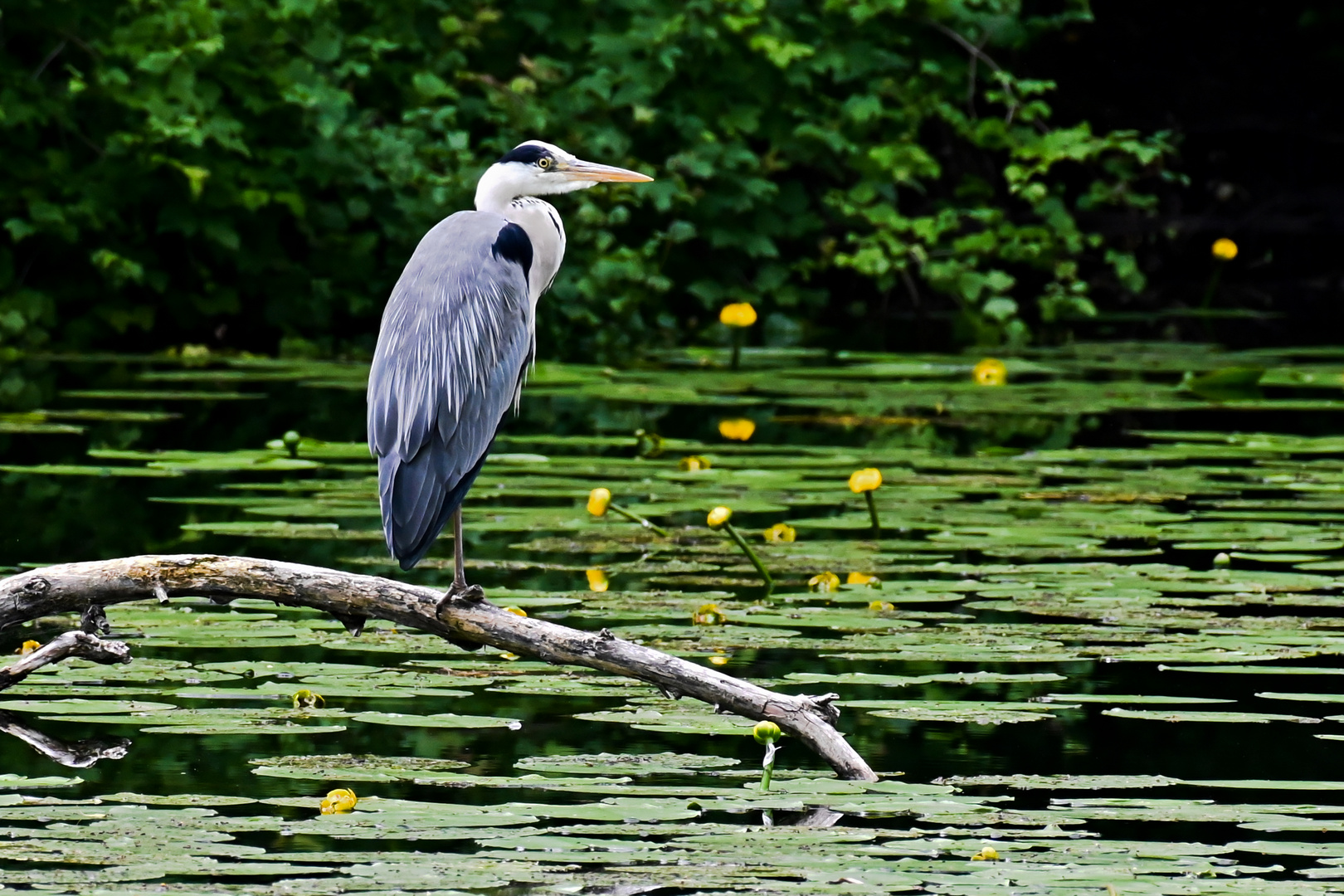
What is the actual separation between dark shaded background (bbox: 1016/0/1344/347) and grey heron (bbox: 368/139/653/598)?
9.28 metres

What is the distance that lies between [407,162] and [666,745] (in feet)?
25.6

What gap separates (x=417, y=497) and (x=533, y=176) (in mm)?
784

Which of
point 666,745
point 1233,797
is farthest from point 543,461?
point 1233,797

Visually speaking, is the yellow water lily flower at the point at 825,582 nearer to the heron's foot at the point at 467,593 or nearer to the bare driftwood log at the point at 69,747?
the heron's foot at the point at 467,593

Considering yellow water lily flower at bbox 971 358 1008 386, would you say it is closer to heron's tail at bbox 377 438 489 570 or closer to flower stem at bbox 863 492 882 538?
flower stem at bbox 863 492 882 538

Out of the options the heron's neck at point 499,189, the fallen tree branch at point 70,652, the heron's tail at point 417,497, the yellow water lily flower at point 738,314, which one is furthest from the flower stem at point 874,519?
the yellow water lily flower at point 738,314

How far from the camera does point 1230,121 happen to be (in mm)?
13695

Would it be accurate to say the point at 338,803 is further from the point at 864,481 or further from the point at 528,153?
the point at 864,481

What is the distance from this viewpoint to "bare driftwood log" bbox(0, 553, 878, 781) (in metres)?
3.32

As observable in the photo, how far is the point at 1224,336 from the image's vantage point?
11.3m

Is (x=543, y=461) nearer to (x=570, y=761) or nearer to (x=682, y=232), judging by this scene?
(x=570, y=761)

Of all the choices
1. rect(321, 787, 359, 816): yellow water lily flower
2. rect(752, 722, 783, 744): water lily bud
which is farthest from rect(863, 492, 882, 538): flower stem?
rect(321, 787, 359, 816): yellow water lily flower

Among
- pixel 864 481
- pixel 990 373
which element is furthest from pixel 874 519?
pixel 990 373

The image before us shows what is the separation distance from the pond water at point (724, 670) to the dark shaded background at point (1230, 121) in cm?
642
